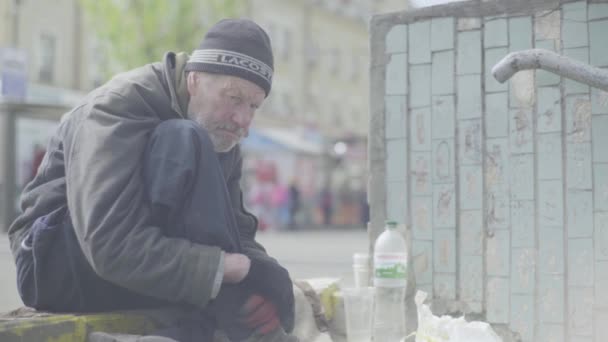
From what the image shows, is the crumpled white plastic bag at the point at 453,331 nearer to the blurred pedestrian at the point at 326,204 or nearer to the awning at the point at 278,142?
the awning at the point at 278,142

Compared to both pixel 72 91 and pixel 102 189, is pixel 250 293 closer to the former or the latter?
pixel 102 189

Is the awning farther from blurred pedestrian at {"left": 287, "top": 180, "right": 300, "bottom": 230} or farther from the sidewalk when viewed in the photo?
the sidewalk

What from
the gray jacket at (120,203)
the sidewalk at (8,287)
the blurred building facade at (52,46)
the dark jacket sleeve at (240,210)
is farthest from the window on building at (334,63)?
the gray jacket at (120,203)

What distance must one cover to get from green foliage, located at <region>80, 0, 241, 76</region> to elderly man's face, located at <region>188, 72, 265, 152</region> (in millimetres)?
21666

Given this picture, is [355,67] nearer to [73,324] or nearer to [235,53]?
[235,53]

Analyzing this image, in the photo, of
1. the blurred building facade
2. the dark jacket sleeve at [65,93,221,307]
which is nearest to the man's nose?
the dark jacket sleeve at [65,93,221,307]

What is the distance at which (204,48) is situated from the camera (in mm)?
3203

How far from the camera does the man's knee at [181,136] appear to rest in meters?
2.83

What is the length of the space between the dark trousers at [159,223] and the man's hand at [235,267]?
0.04 m

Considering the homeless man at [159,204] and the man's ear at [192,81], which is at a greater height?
the man's ear at [192,81]

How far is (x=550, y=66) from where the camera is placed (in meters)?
3.33

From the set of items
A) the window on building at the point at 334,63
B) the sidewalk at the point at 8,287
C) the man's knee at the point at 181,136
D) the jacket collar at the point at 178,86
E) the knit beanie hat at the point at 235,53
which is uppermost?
the window on building at the point at 334,63

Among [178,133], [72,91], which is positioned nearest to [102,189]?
[178,133]

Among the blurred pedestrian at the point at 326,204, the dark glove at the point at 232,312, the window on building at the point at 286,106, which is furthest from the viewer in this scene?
the window on building at the point at 286,106
